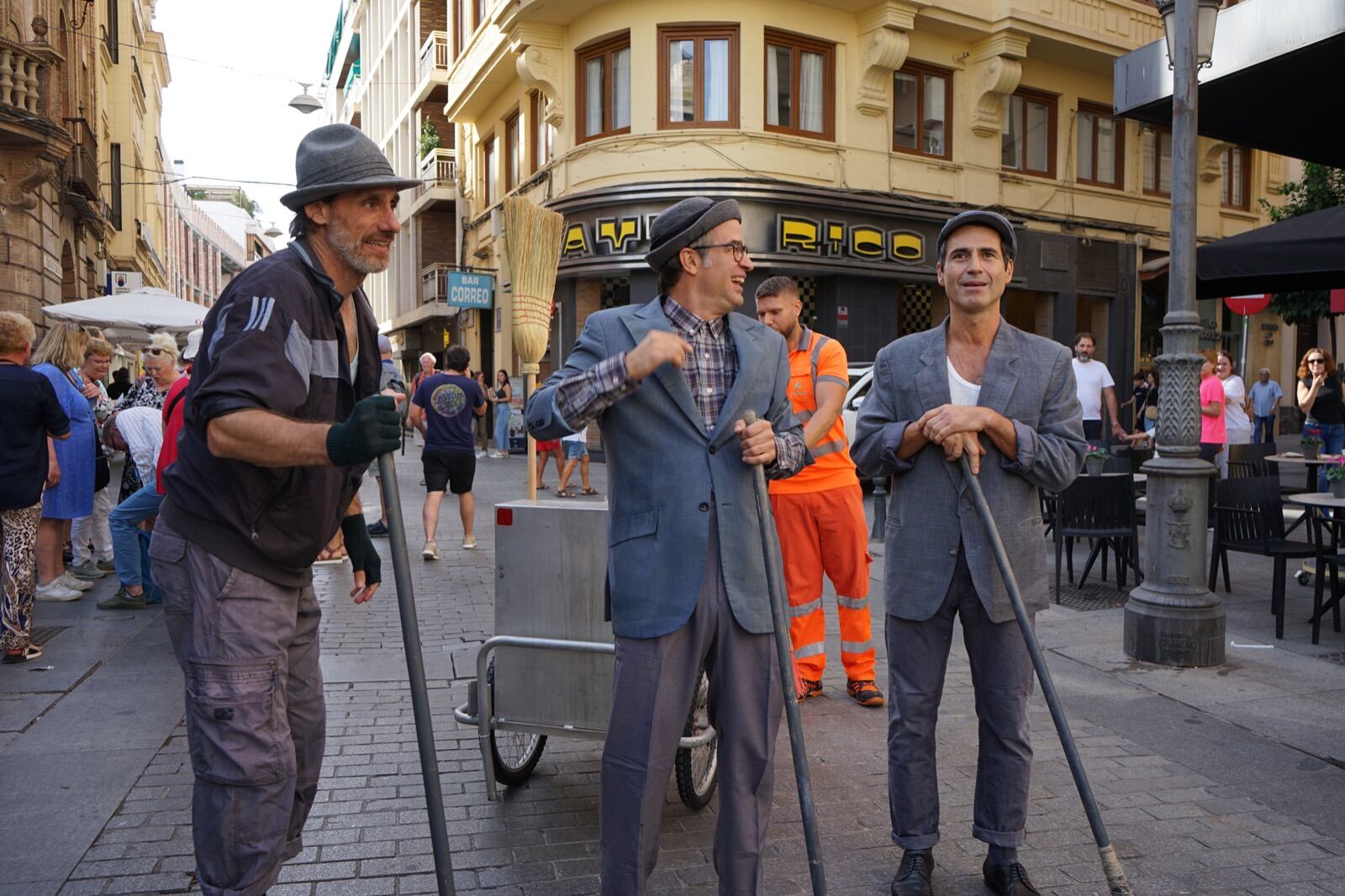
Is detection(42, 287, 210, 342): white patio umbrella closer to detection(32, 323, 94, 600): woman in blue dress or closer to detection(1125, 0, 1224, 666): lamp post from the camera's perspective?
detection(32, 323, 94, 600): woman in blue dress

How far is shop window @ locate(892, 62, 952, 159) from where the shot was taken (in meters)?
20.4

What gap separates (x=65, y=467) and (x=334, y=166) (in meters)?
6.53

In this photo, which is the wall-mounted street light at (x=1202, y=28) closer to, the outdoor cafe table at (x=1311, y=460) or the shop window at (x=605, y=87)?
the outdoor cafe table at (x=1311, y=460)

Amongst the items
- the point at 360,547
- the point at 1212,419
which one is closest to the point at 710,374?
the point at 360,547

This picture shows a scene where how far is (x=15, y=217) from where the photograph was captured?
16.4 meters

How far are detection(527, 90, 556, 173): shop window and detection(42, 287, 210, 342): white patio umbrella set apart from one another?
360 inches

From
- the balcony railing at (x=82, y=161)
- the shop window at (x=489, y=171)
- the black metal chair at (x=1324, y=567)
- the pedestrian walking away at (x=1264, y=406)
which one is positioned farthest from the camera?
the shop window at (x=489, y=171)

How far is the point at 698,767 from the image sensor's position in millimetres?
4105

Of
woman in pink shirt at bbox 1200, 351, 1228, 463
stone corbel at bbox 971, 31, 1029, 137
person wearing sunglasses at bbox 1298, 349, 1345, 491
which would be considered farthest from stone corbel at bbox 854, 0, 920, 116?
woman in pink shirt at bbox 1200, 351, 1228, 463

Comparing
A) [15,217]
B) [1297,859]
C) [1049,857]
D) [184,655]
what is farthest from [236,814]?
[15,217]

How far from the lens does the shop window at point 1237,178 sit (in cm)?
2578

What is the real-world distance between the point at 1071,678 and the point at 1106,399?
19.2 feet

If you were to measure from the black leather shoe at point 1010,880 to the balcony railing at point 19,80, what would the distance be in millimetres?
16604

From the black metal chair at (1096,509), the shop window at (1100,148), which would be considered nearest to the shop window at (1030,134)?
the shop window at (1100,148)
